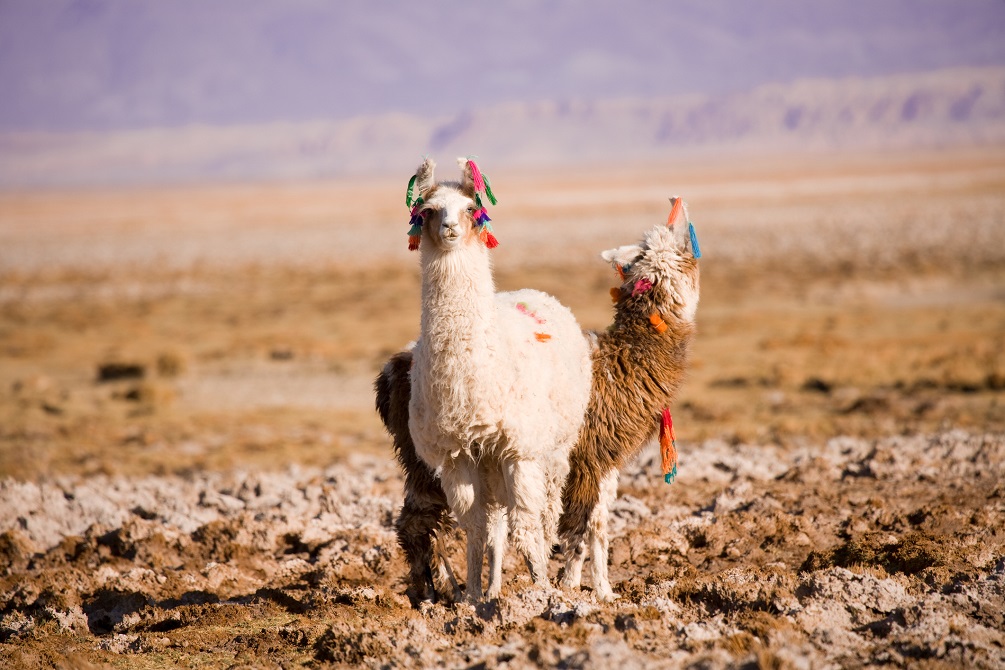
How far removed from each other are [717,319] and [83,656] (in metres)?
16.5

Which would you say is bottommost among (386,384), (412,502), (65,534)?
(65,534)

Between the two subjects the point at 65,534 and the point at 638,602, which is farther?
the point at 65,534

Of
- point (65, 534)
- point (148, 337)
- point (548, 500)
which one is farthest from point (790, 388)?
point (148, 337)

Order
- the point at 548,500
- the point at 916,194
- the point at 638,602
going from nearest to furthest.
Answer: the point at 638,602 → the point at 548,500 → the point at 916,194

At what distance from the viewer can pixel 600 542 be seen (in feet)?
19.9

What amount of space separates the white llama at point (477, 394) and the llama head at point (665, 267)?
0.98 metres

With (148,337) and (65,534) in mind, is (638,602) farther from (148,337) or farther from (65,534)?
(148,337)

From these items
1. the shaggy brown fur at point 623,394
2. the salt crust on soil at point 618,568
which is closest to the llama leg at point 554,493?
the shaggy brown fur at point 623,394

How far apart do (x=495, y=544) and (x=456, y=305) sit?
1.39 meters

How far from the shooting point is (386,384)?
619 cm

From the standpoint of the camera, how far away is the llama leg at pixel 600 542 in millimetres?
5965

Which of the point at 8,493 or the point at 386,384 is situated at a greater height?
the point at 386,384

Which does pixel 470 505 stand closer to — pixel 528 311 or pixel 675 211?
pixel 528 311

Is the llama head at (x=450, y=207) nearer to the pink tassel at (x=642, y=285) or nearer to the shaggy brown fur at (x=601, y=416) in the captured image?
the shaggy brown fur at (x=601, y=416)
